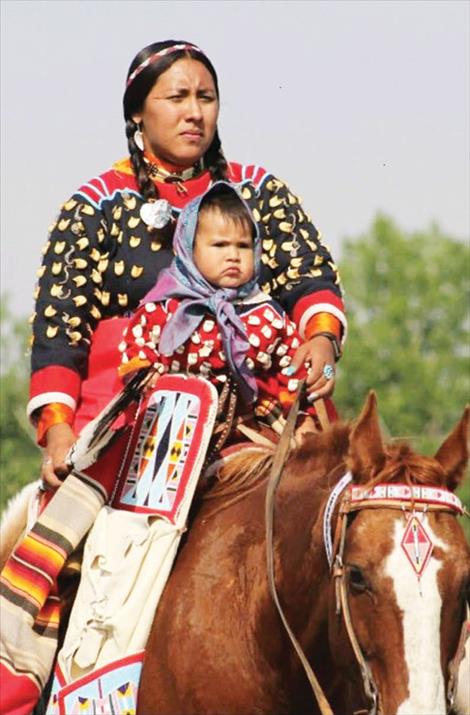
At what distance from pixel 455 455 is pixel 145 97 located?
2333mm

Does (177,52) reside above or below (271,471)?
above

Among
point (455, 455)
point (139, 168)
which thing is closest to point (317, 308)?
point (139, 168)

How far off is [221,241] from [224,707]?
1.73m

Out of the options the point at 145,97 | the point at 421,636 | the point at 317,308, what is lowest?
the point at 421,636

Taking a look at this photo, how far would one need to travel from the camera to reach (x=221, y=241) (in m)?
6.64

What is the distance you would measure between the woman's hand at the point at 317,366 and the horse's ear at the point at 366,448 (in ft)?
3.25

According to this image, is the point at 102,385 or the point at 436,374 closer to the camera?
the point at 102,385

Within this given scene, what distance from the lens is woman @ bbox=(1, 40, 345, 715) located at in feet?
22.5

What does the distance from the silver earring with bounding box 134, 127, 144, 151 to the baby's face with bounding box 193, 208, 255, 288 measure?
760 millimetres

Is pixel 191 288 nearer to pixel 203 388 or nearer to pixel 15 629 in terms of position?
pixel 203 388

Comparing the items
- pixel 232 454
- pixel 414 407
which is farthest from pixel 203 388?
pixel 414 407

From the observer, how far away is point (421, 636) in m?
5.16

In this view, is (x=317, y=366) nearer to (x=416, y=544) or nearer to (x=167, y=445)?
(x=167, y=445)

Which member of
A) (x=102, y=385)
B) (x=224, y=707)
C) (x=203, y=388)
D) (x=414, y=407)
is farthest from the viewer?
(x=414, y=407)
